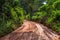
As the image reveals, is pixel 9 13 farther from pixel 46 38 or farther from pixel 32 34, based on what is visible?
pixel 46 38

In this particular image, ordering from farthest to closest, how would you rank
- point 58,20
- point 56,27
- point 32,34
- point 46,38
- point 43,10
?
point 43,10 → point 58,20 → point 56,27 → point 32,34 → point 46,38

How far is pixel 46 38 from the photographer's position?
15188 millimetres

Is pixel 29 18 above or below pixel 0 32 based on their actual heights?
below

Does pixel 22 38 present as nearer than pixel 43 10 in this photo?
Yes

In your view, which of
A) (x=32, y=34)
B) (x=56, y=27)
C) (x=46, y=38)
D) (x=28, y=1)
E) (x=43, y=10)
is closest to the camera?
(x=46, y=38)

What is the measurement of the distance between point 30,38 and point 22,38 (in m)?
0.73

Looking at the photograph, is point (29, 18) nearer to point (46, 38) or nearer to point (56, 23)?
point (56, 23)

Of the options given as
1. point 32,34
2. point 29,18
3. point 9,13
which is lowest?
point 29,18

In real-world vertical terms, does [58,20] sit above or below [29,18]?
above

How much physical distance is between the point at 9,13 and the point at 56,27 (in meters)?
5.71

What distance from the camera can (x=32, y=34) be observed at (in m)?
16.6

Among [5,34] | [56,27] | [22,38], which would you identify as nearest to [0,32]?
[5,34]

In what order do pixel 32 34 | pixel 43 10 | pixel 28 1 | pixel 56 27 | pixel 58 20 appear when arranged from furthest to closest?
pixel 28 1
pixel 43 10
pixel 58 20
pixel 56 27
pixel 32 34

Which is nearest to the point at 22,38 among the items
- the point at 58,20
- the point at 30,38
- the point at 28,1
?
the point at 30,38
